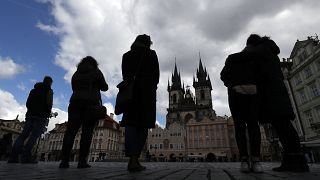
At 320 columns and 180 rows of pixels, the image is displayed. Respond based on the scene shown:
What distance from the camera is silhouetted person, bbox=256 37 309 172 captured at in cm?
361

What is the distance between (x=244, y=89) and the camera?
3.55 metres

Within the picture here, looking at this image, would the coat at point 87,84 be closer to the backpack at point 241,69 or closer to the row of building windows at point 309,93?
the backpack at point 241,69

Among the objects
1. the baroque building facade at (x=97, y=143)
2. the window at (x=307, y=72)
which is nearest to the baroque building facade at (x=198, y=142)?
the baroque building facade at (x=97, y=143)

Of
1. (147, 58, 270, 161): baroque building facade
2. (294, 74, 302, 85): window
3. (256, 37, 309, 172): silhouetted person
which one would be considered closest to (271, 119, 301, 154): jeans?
(256, 37, 309, 172): silhouetted person

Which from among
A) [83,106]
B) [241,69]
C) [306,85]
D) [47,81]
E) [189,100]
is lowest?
[83,106]

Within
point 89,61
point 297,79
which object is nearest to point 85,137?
point 89,61

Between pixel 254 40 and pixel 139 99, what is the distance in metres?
2.39

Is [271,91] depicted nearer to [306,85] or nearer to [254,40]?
[254,40]

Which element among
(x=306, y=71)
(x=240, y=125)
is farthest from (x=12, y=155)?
(x=306, y=71)

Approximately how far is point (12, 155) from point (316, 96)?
85.6ft

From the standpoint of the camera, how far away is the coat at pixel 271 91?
3723mm

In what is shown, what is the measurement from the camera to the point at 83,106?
4.65 meters

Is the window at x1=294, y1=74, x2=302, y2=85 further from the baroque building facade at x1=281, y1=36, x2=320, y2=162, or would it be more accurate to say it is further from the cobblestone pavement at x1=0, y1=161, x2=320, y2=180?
the cobblestone pavement at x1=0, y1=161, x2=320, y2=180

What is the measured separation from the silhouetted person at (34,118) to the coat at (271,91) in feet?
19.7
